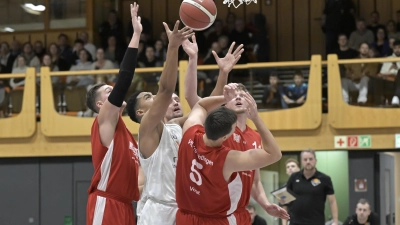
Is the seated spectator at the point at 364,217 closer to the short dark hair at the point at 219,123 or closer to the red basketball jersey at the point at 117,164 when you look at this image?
the red basketball jersey at the point at 117,164

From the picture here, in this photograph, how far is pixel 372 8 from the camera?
16.7 meters

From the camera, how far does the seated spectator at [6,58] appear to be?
16484 mm

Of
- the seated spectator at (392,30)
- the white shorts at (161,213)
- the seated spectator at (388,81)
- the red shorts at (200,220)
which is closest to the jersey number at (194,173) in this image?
the red shorts at (200,220)

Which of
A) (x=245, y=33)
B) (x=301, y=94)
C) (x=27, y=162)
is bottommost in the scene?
(x=27, y=162)

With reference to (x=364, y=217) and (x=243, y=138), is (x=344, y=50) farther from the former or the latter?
(x=243, y=138)

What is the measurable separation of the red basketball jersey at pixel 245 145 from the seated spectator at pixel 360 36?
914 centimetres

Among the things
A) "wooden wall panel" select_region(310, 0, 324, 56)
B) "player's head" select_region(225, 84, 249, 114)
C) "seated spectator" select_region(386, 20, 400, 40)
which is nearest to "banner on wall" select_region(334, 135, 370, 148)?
"seated spectator" select_region(386, 20, 400, 40)

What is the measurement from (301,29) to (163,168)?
471 inches

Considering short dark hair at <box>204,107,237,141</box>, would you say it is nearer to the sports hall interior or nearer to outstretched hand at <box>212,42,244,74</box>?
outstretched hand at <box>212,42,244,74</box>

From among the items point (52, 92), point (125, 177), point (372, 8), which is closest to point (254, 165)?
point (125, 177)

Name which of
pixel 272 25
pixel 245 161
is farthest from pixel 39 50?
pixel 245 161

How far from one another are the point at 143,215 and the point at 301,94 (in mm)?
7821

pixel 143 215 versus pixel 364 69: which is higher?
pixel 364 69

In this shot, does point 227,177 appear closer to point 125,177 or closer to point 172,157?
point 172,157
